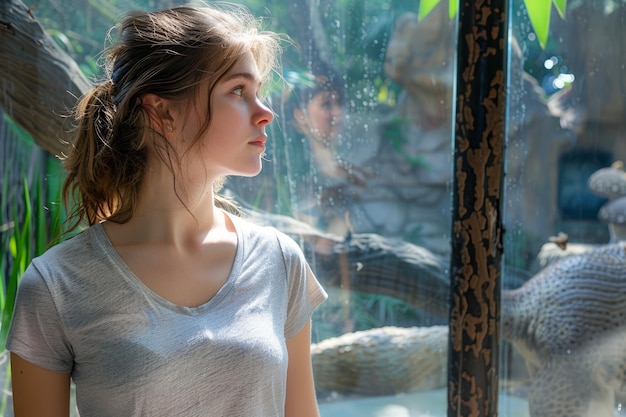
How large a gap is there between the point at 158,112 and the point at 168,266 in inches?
7.8

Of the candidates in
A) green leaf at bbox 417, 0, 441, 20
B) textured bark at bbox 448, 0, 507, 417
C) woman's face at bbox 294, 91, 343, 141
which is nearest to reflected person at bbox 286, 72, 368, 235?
woman's face at bbox 294, 91, 343, 141

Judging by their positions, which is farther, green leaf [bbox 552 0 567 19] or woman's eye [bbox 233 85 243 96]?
green leaf [bbox 552 0 567 19]

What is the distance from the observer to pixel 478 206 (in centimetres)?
132

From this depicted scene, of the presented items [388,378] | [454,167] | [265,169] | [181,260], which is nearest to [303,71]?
[265,169]

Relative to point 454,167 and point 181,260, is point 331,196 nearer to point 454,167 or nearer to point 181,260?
point 454,167

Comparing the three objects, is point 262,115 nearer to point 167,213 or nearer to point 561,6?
point 167,213

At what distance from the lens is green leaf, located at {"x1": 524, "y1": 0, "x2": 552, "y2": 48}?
1.88m

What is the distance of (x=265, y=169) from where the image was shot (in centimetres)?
183

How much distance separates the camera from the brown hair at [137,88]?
0.83 m

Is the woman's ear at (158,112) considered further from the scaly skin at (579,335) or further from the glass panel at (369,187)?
the scaly skin at (579,335)

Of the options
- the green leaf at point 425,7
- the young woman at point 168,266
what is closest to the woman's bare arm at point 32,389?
the young woman at point 168,266

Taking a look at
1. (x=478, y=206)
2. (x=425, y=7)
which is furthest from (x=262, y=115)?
(x=425, y=7)

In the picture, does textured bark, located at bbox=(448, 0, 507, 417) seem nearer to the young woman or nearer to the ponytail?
the young woman

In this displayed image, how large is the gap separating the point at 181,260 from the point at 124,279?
88mm
